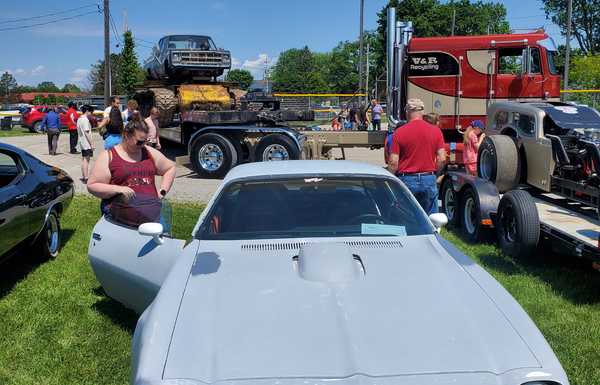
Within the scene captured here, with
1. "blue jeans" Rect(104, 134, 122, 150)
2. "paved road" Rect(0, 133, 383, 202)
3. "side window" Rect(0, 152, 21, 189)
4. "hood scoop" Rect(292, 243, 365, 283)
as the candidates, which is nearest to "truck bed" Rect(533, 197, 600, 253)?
"hood scoop" Rect(292, 243, 365, 283)

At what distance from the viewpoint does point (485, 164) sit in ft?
26.9

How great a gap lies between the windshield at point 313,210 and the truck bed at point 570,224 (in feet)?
7.27

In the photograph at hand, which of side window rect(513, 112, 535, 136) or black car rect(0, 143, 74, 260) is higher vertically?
side window rect(513, 112, 535, 136)

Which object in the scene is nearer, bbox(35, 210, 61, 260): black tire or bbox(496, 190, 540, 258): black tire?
bbox(496, 190, 540, 258): black tire

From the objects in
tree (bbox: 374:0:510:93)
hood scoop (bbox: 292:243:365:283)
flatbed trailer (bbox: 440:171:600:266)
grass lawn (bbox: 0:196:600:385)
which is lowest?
grass lawn (bbox: 0:196:600:385)

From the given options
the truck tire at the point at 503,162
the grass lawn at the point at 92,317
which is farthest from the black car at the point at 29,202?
the truck tire at the point at 503,162

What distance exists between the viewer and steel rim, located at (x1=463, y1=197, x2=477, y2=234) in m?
7.74

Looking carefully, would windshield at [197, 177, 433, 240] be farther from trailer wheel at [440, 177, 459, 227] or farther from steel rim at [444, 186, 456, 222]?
steel rim at [444, 186, 456, 222]

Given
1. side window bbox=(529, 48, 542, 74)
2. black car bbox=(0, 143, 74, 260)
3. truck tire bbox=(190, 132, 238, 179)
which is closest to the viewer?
black car bbox=(0, 143, 74, 260)

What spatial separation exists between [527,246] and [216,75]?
43.2ft

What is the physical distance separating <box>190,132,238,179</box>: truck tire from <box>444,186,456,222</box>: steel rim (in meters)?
6.14

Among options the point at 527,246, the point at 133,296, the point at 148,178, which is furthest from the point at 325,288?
the point at 527,246

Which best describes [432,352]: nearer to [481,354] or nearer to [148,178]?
[481,354]

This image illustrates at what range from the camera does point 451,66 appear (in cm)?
1259
